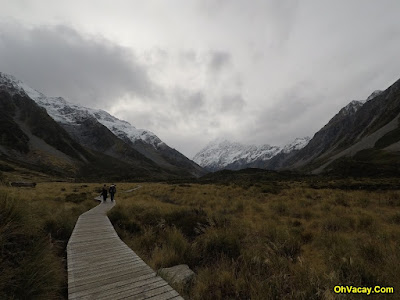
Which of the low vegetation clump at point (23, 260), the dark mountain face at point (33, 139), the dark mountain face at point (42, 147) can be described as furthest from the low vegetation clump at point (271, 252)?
the dark mountain face at point (33, 139)

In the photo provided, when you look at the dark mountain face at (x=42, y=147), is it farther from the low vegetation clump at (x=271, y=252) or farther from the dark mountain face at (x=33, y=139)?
the low vegetation clump at (x=271, y=252)

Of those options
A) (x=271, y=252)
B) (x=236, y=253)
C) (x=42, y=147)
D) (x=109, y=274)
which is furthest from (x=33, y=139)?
(x=271, y=252)

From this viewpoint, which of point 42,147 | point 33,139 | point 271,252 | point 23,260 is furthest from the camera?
point 33,139

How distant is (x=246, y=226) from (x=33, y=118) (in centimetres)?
21811

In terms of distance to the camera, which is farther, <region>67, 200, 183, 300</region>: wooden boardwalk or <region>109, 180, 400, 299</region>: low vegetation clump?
<region>109, 180, 400, 299</region>: low vegetation clump

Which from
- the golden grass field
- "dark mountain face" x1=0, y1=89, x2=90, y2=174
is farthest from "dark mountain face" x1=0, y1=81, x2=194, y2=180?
the golden grass field

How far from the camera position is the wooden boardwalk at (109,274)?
13.7ft

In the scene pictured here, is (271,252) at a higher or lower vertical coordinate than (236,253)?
higher

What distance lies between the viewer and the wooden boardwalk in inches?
164

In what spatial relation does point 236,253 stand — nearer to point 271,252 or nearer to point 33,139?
point 271,252

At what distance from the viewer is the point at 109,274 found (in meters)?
5.05

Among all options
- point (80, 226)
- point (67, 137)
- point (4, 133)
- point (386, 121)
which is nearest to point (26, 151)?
point (4, 133)

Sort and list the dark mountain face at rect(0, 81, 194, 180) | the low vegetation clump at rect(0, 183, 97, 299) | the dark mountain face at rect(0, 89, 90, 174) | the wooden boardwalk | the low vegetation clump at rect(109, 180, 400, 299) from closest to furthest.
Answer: the low vegetation clump at rect(0, 183, 97, 299), the wooden boardwalk, the low vegetation clump at rect(109, 180, 400, 299), the dark mountain face at rect(0, 81, 194, 180), the dark mountain face at rect(0, 89, 90, 174)

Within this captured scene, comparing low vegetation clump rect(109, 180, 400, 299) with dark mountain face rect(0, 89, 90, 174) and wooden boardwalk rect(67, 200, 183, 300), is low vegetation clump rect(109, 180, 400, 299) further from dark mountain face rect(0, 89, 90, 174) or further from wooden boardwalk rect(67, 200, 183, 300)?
dark mountain face rect(0, 89, 90, 174)
